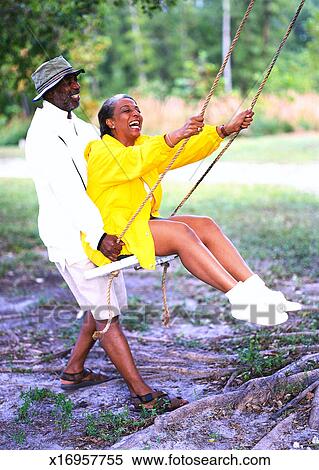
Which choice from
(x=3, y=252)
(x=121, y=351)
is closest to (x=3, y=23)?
(x=3, y=252)

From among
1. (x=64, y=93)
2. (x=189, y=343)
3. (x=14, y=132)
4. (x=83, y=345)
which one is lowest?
(x=189, y=343)

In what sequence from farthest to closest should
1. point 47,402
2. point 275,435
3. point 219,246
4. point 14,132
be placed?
point 14,132 → point 47,402 → point 219,246 → point 275,435

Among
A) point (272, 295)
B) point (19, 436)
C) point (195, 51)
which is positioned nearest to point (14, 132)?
point (195, 51)

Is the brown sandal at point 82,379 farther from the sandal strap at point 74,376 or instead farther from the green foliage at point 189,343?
the green foliage at point 189,343

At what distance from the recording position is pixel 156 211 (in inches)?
184

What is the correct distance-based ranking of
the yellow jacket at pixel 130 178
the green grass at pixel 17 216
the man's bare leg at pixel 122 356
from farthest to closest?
1. the green grass at pixel 17 216
2. the man's bare leg at pixel 122 356
3. the yellow jacket at pixel 130 178

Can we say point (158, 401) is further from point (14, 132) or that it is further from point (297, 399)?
point (14, 132)

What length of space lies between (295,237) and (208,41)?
935 inches

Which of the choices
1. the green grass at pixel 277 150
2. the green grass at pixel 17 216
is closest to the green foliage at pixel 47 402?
the green grass at pixel 17 216

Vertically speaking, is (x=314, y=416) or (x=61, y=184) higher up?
(x=61, y=184)

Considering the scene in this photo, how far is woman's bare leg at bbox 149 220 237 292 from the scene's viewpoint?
4203 mm

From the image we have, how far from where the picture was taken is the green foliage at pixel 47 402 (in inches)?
177

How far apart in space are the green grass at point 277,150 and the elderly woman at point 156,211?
503 inches

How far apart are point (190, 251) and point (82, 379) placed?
132 cm
